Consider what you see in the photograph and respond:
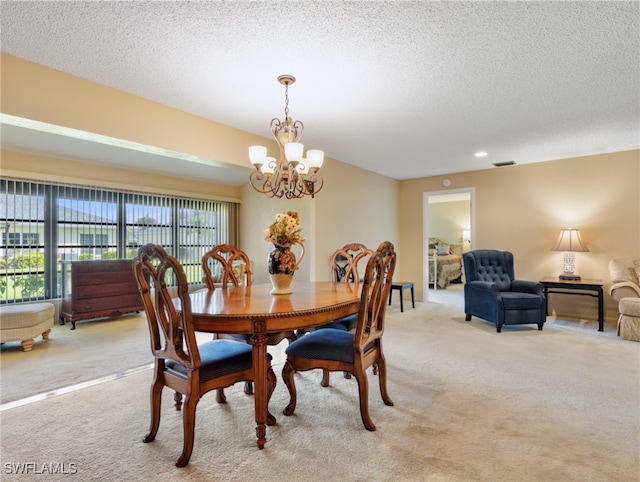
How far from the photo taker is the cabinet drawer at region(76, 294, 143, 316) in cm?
463

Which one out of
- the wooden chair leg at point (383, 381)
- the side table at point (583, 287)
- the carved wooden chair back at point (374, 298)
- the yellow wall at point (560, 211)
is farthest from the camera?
the yellow wall at point (560, 211)

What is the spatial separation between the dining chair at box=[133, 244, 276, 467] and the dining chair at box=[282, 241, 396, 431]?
0.36m

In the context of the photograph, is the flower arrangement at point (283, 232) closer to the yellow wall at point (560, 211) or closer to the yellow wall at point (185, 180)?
the yellow wall at point (185, 180)

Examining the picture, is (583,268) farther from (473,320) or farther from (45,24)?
(45,24)

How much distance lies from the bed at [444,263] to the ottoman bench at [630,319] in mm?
4294

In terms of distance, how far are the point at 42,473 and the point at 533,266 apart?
20.2 feet

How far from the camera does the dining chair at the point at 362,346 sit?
2020 mm

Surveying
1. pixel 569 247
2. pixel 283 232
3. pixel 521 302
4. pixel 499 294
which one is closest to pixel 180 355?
pixel 283 232

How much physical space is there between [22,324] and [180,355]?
2999mm

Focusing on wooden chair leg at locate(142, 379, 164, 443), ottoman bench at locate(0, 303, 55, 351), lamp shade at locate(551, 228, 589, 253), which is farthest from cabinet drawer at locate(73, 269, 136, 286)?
lamp shade at locate(551, 228, 589, 253)

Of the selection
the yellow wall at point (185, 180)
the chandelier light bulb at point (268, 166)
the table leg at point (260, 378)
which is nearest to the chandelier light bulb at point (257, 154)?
the chandelier light bulb at point (268, 166)

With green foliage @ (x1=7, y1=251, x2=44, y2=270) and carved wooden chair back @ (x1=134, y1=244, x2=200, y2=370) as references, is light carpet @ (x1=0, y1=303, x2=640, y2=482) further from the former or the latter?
green foliage @ (x1=7, y1=251, x2=44, y2=270)

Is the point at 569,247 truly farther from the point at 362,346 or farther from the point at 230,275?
the point at 230,275

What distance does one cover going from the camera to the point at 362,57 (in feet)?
7.66
